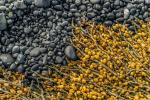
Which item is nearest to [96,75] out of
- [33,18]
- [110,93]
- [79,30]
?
[110,93]

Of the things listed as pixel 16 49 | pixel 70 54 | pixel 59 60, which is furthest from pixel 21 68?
pixel 70 54

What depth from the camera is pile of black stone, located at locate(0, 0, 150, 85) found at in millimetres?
4008

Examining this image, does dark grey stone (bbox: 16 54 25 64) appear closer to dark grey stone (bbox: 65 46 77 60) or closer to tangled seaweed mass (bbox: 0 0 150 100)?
tangled seaweed mass (bbox: 0 0 150 100)

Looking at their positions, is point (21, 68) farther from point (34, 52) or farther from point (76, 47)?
point (76, 47)

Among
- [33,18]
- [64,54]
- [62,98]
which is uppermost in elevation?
[33,18]

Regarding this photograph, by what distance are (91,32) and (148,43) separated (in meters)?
0.52

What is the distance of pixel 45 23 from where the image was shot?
4.11m

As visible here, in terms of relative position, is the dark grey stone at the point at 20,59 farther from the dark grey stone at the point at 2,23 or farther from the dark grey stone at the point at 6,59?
the dark grey stone at the point at 2,23

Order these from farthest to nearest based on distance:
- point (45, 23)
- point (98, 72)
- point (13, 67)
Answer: point (45, 23) → point (13, 67) → point (98, 72)

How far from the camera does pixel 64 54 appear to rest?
4039 mm

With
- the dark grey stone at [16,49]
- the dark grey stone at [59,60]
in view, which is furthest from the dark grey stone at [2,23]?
the dark grey stone at [59,60]

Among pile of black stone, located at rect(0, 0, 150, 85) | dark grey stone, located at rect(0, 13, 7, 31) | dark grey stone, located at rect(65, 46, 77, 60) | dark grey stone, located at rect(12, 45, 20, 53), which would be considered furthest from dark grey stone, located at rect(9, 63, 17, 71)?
dark grey stone, located at rect(65, 46, 77, 60)

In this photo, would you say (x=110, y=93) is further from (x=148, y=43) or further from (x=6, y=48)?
(x=6, y=48)

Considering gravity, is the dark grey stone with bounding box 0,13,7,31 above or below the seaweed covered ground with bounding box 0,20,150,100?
above
